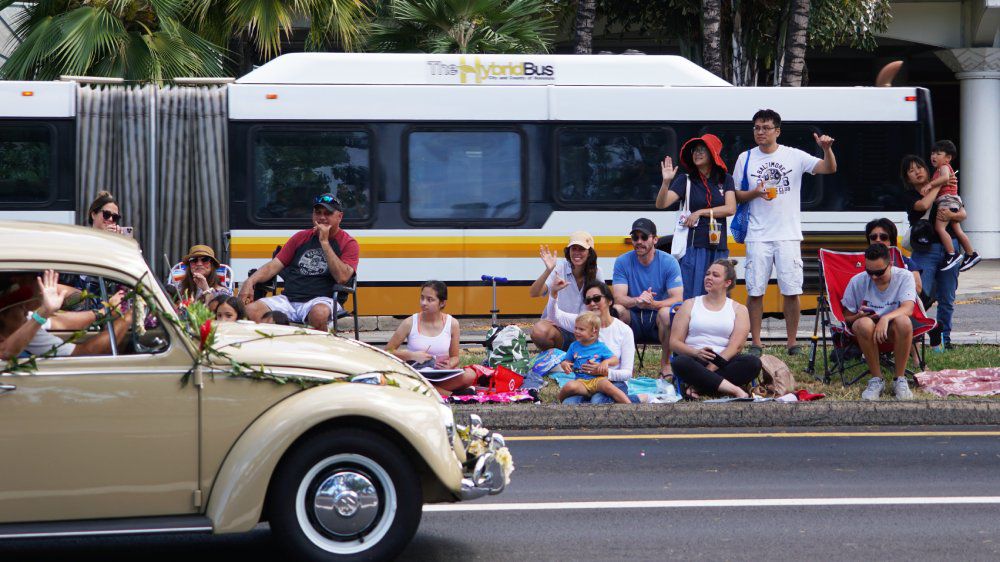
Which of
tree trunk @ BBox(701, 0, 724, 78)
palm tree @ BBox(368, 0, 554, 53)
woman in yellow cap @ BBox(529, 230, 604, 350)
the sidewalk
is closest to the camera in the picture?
woman in yellow cap @ BBox(529, 230, 604, 350)

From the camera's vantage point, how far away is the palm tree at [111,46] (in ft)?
57.1

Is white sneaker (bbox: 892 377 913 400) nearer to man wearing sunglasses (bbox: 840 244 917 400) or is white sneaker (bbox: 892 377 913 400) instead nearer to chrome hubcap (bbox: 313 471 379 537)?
man wearing sunglasses (bbox: 840 244 917 400)

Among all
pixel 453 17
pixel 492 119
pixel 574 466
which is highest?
pixel 453 17

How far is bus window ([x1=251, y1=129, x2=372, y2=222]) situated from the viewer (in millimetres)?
15383

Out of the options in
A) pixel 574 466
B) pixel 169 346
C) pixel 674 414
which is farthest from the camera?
pixel 674 414

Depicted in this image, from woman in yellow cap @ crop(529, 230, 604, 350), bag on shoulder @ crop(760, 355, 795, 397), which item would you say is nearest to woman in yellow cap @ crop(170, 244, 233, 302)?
woman in yellow cap @ crop(529, 230, 604, 350)

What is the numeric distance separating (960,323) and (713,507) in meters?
11.1

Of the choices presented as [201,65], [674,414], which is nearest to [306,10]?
[201,65]

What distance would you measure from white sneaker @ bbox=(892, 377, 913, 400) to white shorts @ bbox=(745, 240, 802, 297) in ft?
7.58

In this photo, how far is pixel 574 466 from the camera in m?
8.48

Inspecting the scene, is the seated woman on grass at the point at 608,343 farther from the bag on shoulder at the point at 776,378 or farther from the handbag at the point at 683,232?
the handbag at the point at 683,232

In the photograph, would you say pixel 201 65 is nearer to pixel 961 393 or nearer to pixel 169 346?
pixel 961 393

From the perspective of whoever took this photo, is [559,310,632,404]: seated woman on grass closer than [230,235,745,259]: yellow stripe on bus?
Yes

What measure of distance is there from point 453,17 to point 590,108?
4.01m
